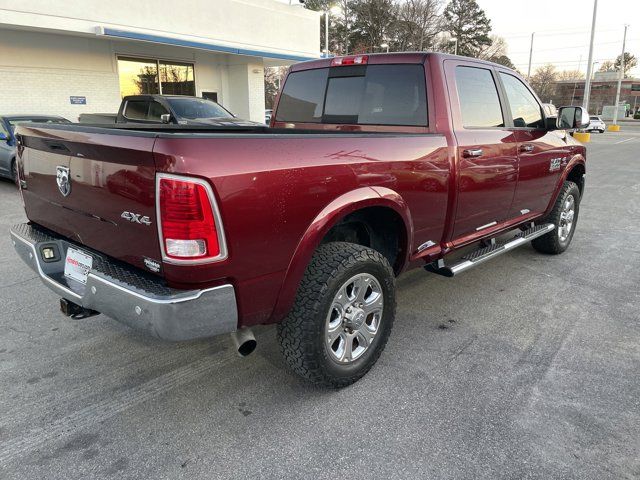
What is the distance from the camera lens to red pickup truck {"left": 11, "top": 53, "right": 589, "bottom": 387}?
7.11ft

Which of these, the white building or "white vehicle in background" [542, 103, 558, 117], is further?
the white building

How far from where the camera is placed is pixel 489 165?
386 cm

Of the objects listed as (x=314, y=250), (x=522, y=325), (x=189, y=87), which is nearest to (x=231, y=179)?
(x=314, y=250)

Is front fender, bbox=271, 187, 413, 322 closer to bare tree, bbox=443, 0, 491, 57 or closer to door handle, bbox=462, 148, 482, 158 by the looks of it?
door handle, bbox=462, 148, 482, 158

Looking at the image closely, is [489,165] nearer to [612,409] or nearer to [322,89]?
[322,89]

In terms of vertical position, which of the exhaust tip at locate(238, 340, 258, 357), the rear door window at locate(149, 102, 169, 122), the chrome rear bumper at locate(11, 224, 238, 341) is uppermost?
the rear door window at locate(149, 102, 169, 122)

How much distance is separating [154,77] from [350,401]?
684 inches

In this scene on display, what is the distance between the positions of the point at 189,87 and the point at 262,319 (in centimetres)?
1828

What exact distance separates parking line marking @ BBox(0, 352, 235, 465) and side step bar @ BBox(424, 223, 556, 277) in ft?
5.52

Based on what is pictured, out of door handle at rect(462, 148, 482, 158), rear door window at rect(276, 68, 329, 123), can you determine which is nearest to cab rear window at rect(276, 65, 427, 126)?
rear door window at rect(276, 68, 329, 123)

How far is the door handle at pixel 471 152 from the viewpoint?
3.57m

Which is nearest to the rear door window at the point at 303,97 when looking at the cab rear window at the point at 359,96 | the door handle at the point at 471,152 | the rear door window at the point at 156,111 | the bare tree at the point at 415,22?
the cab rear window at the point at 359,96

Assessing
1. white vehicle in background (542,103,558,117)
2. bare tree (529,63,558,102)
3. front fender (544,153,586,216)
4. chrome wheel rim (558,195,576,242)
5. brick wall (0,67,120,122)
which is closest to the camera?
white vehicle in background (542,103,558,117)

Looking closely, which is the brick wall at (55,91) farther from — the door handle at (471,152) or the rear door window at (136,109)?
the door handle at (471,152)
